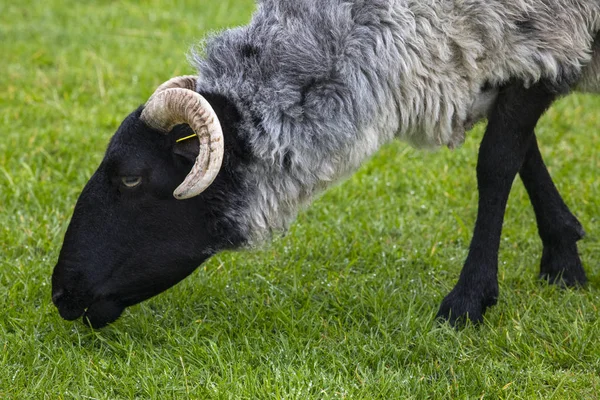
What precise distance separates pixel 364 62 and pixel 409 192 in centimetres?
236

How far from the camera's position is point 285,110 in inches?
162

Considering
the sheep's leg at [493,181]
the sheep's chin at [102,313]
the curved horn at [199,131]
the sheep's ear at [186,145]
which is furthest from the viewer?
the sheep's leg at [493,181]

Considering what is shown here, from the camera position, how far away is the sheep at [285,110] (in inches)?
163

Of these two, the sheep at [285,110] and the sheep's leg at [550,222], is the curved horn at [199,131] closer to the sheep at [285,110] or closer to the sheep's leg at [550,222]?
the sheep at [285,110]

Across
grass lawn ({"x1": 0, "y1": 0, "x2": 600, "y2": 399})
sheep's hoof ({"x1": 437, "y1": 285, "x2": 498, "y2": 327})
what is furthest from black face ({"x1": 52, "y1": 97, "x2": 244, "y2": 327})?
sheep's hoof ({"x1": 437, "y1": 285, "x2": 498, "y2": 327})

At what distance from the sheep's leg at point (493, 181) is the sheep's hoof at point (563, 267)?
1.96 ft

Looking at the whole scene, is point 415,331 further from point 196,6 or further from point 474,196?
point 196,6

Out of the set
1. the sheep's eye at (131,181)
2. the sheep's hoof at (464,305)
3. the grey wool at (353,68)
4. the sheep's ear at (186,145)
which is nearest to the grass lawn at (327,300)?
the sheep's hoof at (464,305)

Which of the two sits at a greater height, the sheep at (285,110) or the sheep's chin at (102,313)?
the sheep at (285,110)

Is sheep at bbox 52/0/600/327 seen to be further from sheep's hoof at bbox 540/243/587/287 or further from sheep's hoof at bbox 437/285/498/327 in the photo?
sheep's hoof at bbox 540/243/587/287

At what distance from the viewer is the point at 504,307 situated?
4672 mm

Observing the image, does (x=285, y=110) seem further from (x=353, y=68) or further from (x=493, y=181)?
(x=493, y=181)

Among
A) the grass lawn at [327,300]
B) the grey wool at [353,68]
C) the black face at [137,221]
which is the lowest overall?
the grass lawn at [327,300]

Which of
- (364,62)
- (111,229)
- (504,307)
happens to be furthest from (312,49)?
(504,307)
